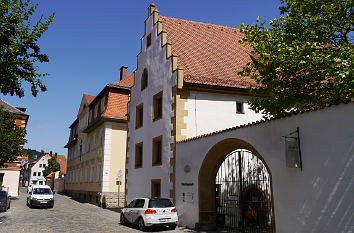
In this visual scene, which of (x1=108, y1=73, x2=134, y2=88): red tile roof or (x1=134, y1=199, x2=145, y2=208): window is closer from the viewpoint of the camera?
(x1=134, y1=199, x2=145, y2=208): window

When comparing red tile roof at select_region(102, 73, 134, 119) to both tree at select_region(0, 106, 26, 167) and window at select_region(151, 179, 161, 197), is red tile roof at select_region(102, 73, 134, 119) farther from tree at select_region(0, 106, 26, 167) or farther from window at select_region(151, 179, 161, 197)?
window at select_region(151, 179, 161, 197)

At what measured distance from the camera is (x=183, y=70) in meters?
18.3

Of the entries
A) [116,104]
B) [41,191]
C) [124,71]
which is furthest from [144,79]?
[124,71]

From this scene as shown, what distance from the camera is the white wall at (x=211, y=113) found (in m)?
17.6

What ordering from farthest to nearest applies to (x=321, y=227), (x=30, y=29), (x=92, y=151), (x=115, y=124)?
(x=92, y=151)
(x=115, y=124)
(x=30, y=29)
(x=321, y=227)

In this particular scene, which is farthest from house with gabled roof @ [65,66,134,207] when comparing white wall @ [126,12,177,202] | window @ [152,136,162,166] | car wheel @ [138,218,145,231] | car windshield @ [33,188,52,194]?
car wheel @ [138,218,145,231]

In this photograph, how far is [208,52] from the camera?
2145 cm

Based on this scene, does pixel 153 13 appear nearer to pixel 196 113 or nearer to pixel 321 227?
pixel 196 113

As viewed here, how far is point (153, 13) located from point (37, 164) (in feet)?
341

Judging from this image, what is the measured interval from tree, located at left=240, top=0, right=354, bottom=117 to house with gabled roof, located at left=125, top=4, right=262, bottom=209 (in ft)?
16.0

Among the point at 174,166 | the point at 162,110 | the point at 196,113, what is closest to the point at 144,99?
the point at 162,110

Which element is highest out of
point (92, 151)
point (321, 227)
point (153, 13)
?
point (153, 13)

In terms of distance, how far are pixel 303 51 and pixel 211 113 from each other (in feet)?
25.6

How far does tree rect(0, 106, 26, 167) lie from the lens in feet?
94.6
